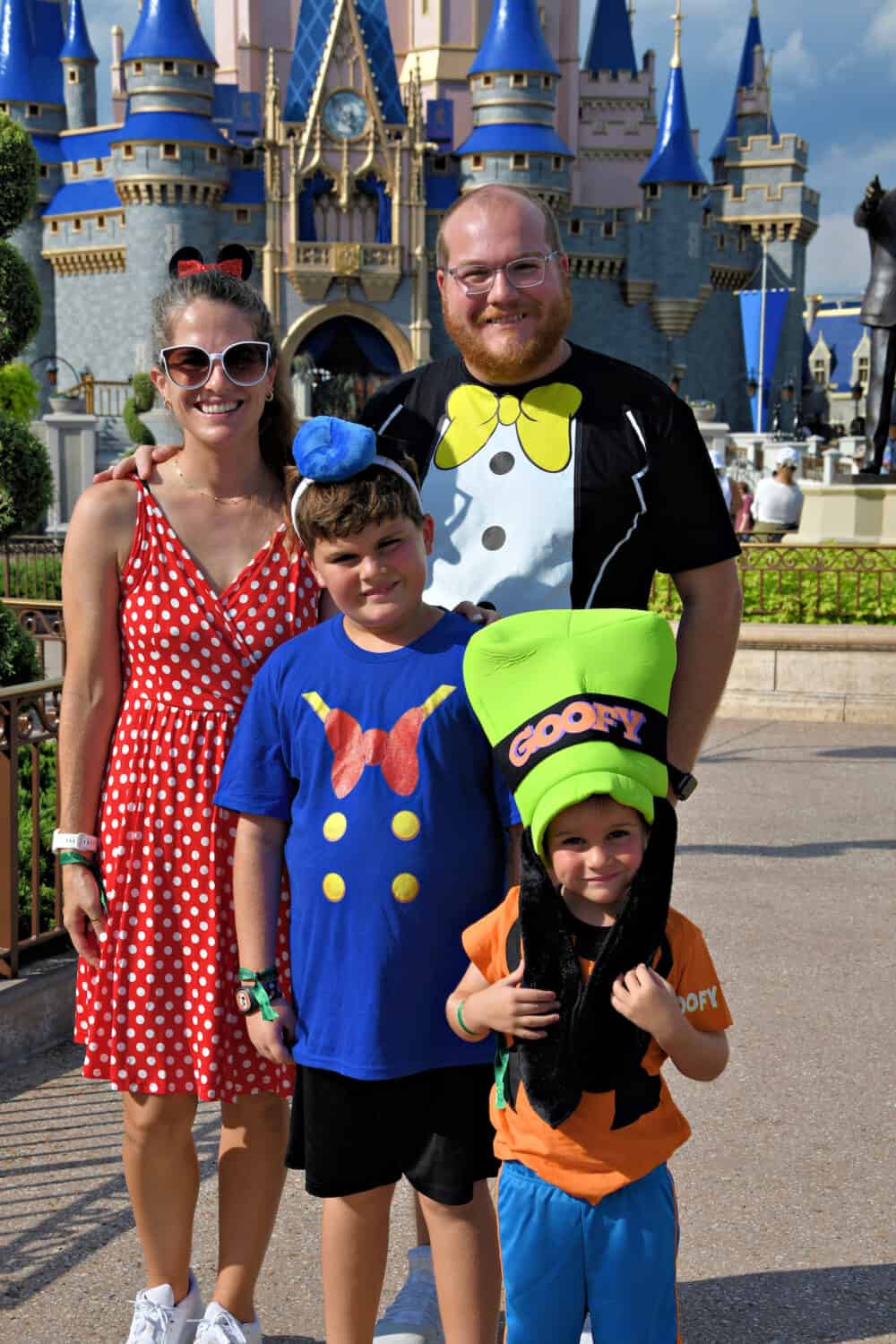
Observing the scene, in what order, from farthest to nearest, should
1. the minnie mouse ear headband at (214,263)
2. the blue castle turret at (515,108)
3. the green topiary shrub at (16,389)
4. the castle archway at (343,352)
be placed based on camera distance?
the blue castle turret at (515,108) → the castle archway at (343,352) → the green topiary shrub at (16,389) → the minnie mouse ear headband at (214,263)

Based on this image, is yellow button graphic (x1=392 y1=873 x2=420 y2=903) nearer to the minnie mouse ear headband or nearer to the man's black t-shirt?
the man's black t-shirt

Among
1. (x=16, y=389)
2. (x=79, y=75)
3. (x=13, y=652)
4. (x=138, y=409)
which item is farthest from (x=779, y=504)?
(x=79, y=75)

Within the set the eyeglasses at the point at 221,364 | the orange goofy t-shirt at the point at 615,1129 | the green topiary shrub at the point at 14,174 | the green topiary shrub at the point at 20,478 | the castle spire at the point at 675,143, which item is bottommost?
the orange goofy t-shirt at the point at 615,1129

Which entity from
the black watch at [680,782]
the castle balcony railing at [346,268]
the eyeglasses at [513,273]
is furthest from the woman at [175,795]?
the castle balcony railing at [346,268]

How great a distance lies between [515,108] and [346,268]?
723 centimetres

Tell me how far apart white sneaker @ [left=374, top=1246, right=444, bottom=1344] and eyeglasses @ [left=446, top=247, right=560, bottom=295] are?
1596 millimetres

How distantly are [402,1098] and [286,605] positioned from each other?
2.61 feet

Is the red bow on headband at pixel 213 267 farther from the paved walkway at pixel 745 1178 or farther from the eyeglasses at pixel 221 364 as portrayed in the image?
the paved walkway at pixel 745 1178

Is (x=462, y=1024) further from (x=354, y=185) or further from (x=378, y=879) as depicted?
(x=354, y=185)

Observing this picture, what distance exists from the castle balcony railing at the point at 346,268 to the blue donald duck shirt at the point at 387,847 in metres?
39.5

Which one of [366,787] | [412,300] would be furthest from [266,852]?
[412,300]

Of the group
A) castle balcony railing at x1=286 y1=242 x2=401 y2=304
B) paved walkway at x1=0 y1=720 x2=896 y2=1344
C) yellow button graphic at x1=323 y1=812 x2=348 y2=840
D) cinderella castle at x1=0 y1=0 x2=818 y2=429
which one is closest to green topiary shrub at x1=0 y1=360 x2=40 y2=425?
paved walkway at x1=0 y1=720 x2=896 y2=1344

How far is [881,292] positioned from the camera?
12625 mm

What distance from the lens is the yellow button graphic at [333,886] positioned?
216 centimetres
